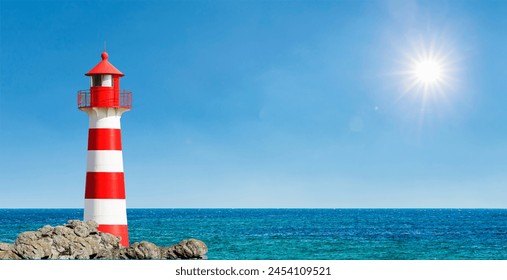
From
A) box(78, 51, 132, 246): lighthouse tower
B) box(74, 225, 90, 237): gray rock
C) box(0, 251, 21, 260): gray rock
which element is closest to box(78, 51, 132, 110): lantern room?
box(78, 51, 132, 246): lighthouse tower

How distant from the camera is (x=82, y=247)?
21297 mm

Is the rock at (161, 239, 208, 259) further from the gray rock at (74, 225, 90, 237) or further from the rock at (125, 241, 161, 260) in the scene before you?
the gray rock at (74, 225, 90, 237)

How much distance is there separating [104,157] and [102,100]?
5.00 feet

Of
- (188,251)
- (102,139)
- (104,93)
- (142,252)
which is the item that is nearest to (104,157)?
A: (102,139)

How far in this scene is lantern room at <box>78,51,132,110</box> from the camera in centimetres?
2208

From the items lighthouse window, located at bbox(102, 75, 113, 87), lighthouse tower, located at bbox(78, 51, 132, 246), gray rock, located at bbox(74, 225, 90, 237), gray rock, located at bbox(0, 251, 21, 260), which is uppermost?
lighthouse window, located at bbox(102, 75, 113, 87)

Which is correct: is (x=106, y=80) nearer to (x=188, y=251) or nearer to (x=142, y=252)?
(x=142, y=252)

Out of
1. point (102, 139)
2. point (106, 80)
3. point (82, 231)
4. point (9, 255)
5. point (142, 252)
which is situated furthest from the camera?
Result: point (106, 80)

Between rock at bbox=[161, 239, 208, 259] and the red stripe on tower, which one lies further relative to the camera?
the red stripe on tower

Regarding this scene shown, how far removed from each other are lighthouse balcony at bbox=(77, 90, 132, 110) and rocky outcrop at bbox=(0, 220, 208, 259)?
314 cm

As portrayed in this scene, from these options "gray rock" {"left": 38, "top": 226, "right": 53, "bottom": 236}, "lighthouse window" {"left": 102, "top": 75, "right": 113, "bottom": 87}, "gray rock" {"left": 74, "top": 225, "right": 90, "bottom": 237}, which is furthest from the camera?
"lighthouse window" {"left": 102, "top": 75, "right": 113, "bottom": 87}

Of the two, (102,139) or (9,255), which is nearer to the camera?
(9,255)

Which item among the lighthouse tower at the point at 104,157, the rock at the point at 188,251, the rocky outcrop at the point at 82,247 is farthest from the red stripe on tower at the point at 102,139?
the rock at the point at 188,251
